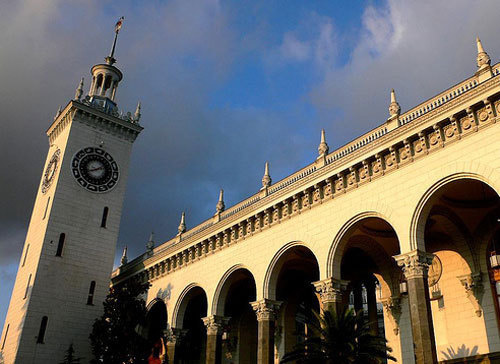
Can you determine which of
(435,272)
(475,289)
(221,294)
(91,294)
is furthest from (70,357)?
(475,289)

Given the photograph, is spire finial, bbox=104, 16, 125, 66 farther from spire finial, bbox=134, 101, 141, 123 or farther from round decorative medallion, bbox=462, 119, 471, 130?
round decorative medallion, bbox=462, 119, 471, 130

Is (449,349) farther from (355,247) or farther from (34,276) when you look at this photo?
(34,276)

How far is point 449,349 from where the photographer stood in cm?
2334

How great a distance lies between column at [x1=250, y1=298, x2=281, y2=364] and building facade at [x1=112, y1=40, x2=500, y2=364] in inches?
2.1

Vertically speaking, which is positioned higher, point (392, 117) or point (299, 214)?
point (392, 117)

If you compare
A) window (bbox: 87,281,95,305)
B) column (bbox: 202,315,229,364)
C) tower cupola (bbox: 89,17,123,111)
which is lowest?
column (bbox: 202,315,229,364)

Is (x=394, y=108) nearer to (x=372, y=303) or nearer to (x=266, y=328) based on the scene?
(x=372, y=303)

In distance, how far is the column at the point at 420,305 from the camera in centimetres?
1795

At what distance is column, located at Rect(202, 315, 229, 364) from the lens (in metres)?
28.7

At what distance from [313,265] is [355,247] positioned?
3.86 meters

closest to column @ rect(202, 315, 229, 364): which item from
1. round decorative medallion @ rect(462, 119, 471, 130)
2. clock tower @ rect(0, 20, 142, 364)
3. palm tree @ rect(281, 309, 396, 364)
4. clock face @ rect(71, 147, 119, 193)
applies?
palm tree @ rect(281, 309, 396, 364)

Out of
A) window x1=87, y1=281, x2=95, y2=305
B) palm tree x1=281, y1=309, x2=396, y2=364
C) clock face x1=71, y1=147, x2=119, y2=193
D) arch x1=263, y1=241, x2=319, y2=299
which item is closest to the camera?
palm tree x1=281, y1=309, x2=396, y2=364

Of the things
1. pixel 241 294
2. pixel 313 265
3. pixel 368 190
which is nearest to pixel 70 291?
pixel 241 294

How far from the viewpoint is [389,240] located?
1034 inches
